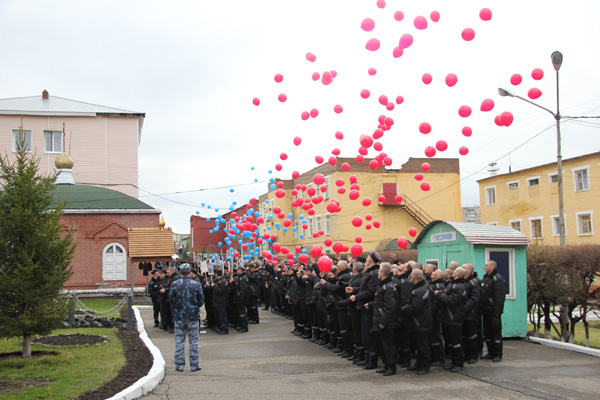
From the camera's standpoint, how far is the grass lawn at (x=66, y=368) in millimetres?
7926

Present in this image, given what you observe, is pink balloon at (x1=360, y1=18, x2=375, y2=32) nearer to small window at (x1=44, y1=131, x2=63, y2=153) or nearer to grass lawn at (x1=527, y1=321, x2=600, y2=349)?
grass lawn at (x1=527, y1=321, x2=600, y2=349)

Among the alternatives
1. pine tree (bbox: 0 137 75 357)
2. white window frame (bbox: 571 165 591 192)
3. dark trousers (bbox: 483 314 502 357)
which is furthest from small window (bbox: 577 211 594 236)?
pine tree (bbox: 0 137 75 357)

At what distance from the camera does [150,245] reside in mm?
23609

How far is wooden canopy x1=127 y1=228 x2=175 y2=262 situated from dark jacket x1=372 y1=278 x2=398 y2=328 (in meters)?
14.7

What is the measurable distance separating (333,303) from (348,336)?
0.79 m

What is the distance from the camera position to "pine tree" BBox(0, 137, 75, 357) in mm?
9852

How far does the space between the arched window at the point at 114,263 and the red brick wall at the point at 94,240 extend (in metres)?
0.17

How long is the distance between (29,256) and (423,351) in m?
7.07

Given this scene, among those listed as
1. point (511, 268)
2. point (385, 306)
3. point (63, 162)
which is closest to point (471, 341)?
point (385, 306)

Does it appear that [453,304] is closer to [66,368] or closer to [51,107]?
[66,368]

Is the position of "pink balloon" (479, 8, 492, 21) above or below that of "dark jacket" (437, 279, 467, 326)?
above

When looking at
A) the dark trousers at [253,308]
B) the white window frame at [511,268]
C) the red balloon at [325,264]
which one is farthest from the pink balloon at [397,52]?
the dark trousers at [253,308]

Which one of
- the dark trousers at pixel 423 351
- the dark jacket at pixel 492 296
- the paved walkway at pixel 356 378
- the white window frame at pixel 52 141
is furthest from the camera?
the white window frame at pixel 52 141

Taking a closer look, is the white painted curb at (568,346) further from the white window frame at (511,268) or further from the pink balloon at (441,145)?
the pink balloon at (441,145)
